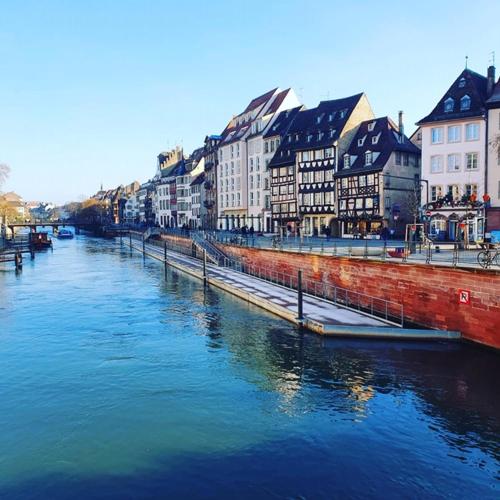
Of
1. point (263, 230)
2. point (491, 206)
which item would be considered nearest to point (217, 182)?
point (263, 230)

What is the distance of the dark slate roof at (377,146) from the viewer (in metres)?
54.0

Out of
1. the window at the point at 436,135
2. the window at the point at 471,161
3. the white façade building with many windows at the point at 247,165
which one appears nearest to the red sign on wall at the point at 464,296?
the window at the point at 471,161

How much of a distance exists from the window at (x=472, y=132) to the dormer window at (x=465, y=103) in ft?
5.33

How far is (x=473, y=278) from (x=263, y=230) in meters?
53.0

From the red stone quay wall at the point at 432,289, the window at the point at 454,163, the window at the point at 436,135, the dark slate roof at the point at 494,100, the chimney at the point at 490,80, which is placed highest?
the chimney at the point at 490,80

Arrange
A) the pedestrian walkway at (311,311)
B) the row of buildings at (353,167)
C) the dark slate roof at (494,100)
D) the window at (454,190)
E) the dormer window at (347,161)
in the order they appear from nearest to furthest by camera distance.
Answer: the pedestrian walkway at (311,311) → the dark slate roof at (494,100) → the row of buildings at (353,167) → the window at (454,190) → the dormer window at (347,161)

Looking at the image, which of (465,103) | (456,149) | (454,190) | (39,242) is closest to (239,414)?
(454,190)

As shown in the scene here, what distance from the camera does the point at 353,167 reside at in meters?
57.3

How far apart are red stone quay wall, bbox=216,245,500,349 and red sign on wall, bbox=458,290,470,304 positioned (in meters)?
0.04

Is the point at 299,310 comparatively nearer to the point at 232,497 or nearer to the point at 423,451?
the point at 423,451

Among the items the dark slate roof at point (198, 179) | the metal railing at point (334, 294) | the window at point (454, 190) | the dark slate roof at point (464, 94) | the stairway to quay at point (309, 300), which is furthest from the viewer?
the dark slate roof at point (198, 179)

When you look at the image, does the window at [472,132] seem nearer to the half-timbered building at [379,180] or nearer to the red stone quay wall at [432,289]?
the half-timbered building at [379,180]

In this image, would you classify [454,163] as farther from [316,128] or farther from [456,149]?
[316,128]

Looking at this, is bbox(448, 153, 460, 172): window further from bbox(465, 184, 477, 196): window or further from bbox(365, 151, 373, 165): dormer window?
bbox(365, 151, 373, 165): dormer window
